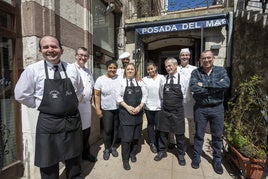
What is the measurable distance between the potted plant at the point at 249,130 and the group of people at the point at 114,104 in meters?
0.27

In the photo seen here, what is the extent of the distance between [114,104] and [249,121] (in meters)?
2.32

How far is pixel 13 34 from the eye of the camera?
7.23ft

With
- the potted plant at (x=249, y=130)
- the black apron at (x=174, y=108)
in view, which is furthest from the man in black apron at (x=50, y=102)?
the potted plant at (x=249, y=130)

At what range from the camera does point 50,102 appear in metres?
1.68

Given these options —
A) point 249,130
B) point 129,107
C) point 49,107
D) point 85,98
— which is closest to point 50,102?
point 49,107

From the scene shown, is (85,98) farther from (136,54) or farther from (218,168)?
(136,54)

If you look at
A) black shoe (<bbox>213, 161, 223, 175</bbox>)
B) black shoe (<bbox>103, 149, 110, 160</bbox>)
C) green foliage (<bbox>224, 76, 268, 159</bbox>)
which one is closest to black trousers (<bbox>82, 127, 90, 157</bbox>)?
black shoe (<bbox>103, 149, 110, 160</bbox>)

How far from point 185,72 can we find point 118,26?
Result: 3.49 m

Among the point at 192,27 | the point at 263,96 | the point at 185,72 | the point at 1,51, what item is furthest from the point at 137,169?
the point at 192,27

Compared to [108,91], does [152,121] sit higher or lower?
lower

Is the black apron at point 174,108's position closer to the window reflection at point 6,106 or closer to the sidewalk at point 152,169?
the sidewalk at point 152,169

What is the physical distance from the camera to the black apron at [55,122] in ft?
5.55

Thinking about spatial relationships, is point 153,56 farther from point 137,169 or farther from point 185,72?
point 137,169

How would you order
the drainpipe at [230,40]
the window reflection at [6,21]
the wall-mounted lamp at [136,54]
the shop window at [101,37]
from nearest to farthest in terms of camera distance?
the window reflection at [6,21], the shop window at [101,37], the drainpipe at [230,40], the wall-mounted lamp at [136,54]
